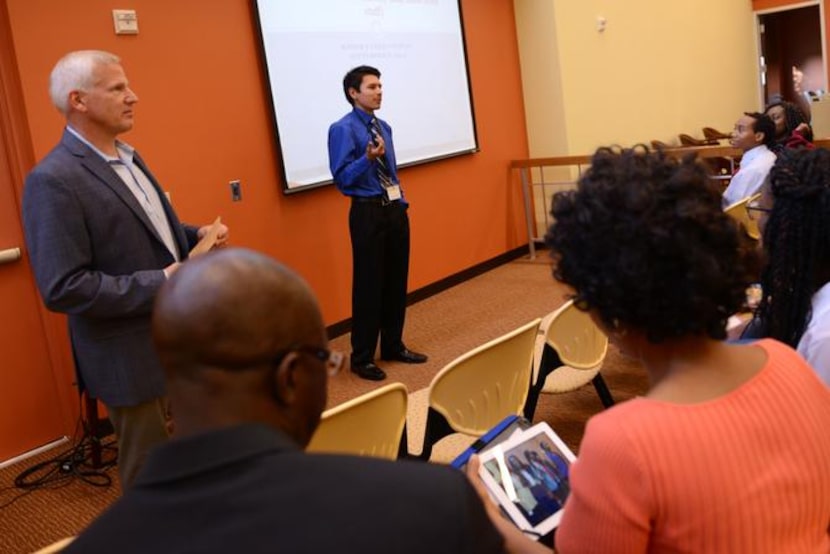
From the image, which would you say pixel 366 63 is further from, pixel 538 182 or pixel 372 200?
pixel 538 182

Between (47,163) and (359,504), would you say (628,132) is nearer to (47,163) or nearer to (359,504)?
(47,163)

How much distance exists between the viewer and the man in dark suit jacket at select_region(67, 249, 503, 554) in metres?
0.73

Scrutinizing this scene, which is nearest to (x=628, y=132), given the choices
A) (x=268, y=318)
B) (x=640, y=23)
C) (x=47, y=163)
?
(x=640, y=23)

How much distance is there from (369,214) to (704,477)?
329 cm

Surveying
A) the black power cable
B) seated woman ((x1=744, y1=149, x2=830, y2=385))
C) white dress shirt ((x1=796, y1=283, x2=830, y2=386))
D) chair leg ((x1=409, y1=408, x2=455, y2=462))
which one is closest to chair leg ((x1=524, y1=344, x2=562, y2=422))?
chair leg ((x1=409, y1=408, x2=455, y2=462))

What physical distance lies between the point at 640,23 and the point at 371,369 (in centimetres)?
554

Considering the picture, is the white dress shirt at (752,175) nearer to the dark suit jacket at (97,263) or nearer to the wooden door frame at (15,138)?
the dark suit jacket at (97,263)

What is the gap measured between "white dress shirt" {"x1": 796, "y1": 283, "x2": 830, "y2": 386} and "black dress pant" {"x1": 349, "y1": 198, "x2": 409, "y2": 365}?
2791 mm

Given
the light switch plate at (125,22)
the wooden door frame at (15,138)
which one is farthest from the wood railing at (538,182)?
the wooden door frame at (15,138)

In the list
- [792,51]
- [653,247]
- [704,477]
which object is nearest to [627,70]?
[792,51]

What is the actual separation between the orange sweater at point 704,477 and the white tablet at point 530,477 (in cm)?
24

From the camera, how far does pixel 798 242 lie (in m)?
1.66

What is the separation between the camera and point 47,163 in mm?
2123

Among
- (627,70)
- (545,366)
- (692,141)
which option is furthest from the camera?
(692,141)
